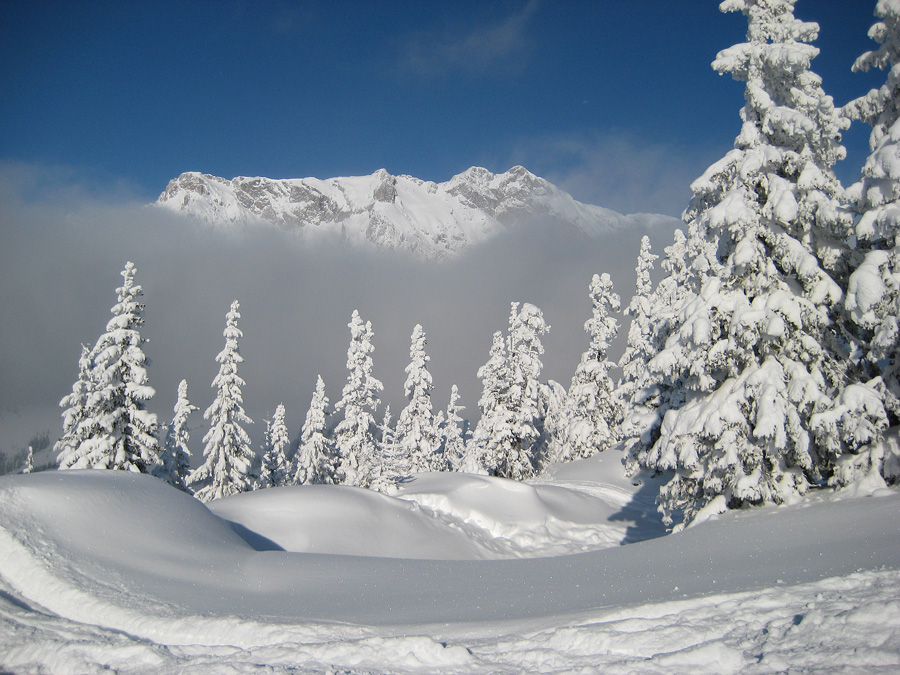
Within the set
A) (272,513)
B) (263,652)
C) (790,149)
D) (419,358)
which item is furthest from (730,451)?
(419,358)

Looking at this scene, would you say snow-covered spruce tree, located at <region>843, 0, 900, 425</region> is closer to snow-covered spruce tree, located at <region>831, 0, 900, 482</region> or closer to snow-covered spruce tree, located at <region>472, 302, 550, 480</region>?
Answer: snow-covered spruce tree, located at <region>831, 0, 900, 482</region>

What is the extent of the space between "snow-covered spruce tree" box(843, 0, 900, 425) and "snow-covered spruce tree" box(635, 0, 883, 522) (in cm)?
91

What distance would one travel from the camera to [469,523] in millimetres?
25406

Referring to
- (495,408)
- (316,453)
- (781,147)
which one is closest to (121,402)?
(316,453)

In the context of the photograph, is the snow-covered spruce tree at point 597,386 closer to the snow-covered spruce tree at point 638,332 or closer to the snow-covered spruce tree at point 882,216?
the snow-covered spruce tree at point 638,332

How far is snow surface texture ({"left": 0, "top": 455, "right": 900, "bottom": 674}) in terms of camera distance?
423 cm

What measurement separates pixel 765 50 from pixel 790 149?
2.44m

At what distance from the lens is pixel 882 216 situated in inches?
428

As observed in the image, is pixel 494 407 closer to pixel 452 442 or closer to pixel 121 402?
pixel 121 402

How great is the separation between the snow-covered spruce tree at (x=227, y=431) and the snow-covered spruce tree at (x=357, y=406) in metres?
6.27

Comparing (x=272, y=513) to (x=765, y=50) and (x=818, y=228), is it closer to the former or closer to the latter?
(x=818, y=228)

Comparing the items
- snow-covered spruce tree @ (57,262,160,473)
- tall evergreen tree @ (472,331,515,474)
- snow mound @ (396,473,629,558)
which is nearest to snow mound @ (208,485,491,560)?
snow mound @ (396,473,629,558)

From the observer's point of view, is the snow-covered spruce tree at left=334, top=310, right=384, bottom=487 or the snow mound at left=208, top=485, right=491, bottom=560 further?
the snow-covered spruce tree at left=334, top=310, right=384, bottom=487

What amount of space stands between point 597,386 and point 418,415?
16.0m
